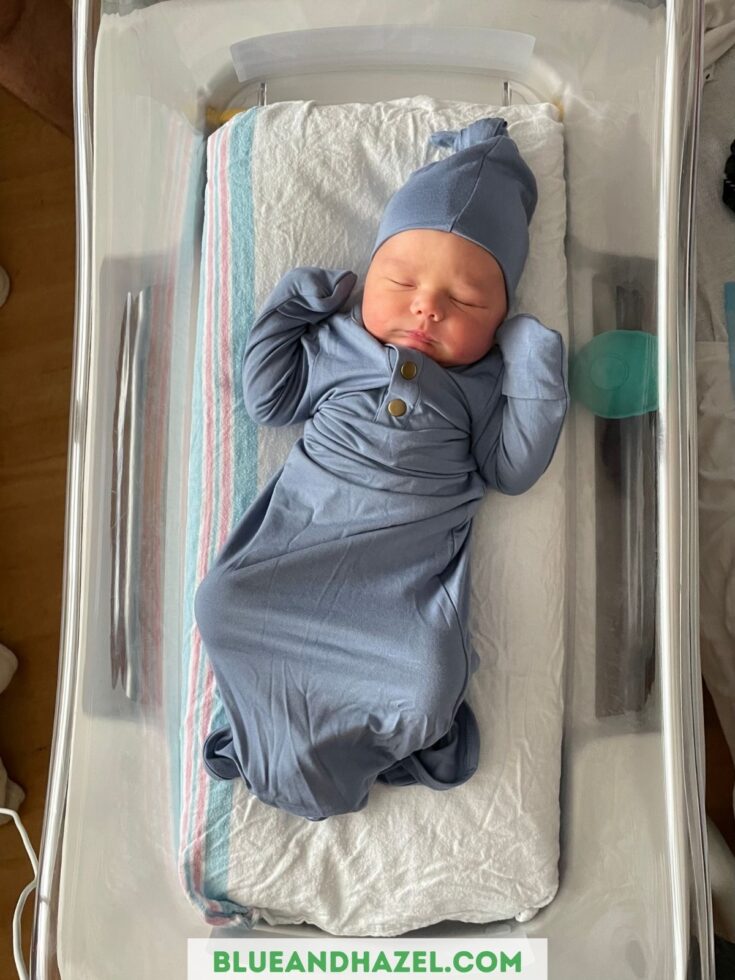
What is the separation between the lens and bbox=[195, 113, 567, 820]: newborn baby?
3.68ft

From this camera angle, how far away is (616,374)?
1.25 metres

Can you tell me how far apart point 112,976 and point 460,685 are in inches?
21.7

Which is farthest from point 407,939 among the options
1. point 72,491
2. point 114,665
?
point 72,491

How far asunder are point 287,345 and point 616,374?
0.45m

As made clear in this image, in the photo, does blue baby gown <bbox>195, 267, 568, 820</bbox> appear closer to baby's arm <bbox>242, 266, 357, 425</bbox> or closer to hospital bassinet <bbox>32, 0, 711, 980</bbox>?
baby's arm <bbox>242, 266, 357, 425</bbox>

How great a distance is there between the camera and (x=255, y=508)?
1.22 meters

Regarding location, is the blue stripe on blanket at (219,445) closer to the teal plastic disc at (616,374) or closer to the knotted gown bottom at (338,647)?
the knotted gown bottom at (338,647)

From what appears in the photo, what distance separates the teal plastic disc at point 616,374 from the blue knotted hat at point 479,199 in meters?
0.14

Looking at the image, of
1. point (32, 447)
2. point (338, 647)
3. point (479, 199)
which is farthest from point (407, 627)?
point (32, 447)

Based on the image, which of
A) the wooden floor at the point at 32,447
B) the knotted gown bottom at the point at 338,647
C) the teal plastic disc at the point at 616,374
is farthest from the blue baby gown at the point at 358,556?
the wooden floor at the point at 32,447

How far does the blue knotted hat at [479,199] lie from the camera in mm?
1164

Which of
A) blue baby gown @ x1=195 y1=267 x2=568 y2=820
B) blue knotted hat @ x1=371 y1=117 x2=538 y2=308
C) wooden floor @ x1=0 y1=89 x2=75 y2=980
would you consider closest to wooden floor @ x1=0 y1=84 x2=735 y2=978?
wooden floor @ x1=0 y1=89 x2=75 y2=980

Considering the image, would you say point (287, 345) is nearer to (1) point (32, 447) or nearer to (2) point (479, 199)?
(2) point (479, 199)

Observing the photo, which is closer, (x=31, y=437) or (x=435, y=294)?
(x=435, y=294)
